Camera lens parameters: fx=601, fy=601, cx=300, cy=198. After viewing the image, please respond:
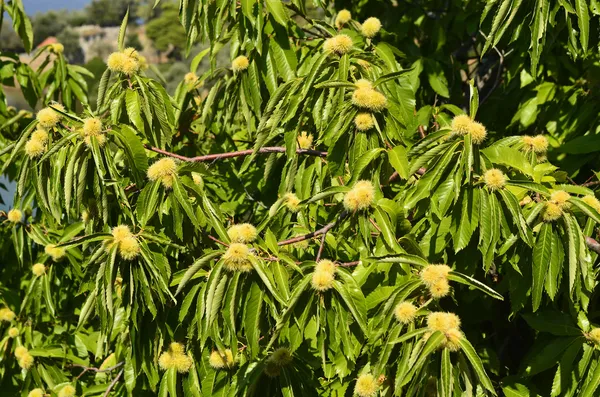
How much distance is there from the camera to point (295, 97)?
5.71 feet

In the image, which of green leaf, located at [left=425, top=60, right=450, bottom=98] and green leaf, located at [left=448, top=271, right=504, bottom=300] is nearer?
green leaf, located at [left=448, top=271, right=504, bottom=300]

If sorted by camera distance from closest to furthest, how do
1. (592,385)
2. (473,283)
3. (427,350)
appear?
(427,350), (473,283), (592,385)

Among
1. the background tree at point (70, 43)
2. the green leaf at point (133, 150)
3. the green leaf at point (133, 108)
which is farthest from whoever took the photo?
Answer: the background tree at point (70, 43)

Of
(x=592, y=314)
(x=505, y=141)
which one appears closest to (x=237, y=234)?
(x=505, y=141)

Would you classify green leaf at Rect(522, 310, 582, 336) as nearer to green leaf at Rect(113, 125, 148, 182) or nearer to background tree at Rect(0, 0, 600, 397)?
background tree at Rect(0, 0, 600, 397)

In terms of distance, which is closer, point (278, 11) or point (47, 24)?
point (278, 11)

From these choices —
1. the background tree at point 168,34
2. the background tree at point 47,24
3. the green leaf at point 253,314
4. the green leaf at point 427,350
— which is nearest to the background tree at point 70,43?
the background tree at point 47,24

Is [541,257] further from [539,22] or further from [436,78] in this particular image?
[436,78]

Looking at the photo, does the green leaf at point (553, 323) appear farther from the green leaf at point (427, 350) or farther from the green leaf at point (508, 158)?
the green leaf at point (427, 350)

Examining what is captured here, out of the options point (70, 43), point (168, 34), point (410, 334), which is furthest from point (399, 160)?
point (168, 34)

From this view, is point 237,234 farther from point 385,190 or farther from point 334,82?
point 385,190

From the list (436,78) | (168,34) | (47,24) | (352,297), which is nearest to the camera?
(352,297)

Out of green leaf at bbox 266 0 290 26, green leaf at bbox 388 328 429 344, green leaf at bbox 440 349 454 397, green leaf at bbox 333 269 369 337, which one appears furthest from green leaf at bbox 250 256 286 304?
green leaf at bbox 266 0 290 26

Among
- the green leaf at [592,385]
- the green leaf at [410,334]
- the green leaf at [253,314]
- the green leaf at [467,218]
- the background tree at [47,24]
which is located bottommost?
the background tree at [47,24]
